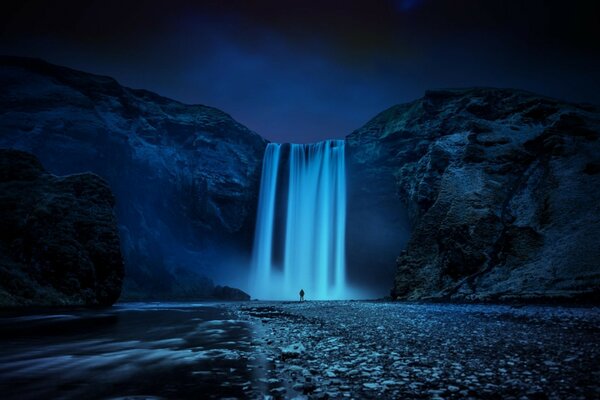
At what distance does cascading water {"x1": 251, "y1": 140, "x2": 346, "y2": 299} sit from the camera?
65375 millimetres

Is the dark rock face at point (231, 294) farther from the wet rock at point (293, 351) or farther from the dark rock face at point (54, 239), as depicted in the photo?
the wet rock at point (293, 351)

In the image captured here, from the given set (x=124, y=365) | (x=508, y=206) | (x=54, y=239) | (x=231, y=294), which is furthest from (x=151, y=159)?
(x=124, y=365)

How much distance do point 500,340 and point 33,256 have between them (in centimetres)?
3802

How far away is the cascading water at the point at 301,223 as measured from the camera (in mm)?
65375

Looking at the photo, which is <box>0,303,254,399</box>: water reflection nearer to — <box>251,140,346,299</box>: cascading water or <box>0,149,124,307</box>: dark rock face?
<box>0,149,124,307</box>: dark rock face

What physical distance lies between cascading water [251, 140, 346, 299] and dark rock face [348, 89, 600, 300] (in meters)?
18.9

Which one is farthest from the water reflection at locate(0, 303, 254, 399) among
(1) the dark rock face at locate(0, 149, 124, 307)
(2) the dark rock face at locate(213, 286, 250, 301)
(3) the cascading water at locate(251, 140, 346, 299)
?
(3) the cascading water at locate(251, 140, 346, 299)

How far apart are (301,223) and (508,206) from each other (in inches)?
1627

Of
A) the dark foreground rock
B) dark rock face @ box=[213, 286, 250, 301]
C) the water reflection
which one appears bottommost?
dark rock face @ box=[213, 286, 250, 301]

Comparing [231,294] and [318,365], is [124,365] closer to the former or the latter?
[318,365]

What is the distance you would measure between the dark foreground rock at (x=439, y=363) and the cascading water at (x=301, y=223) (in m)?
54.6

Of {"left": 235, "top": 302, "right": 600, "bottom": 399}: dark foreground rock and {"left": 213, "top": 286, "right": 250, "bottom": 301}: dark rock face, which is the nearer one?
{"left": 235, "top": 302, "right": 600, "bottom": 399}: dark foreground rock

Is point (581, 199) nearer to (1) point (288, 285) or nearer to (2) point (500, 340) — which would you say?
(2) point (500, 340)

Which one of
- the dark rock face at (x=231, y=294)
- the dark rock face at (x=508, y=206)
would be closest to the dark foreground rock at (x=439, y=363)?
the dark rock face at (x=508, y=206)
